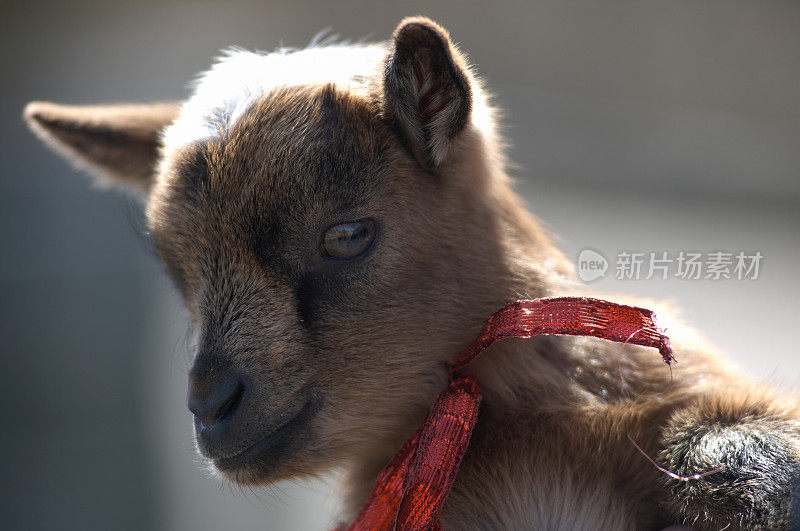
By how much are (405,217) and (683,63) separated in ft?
11.8

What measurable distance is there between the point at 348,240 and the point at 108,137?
752 millimetres

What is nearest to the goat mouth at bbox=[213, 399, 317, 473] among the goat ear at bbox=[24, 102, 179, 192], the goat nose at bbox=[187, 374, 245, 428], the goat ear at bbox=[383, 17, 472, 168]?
the goat nose at bbox=[187, 374, 245, 428]

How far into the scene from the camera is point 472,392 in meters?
1.16

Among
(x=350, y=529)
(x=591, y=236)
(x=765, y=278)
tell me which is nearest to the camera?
(x=350, y=529)

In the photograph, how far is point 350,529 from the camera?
1241 millimetres

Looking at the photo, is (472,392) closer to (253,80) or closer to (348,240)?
(348,240)

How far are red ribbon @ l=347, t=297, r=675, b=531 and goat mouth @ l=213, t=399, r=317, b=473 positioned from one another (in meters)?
0.17

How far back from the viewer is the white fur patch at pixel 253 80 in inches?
48.3

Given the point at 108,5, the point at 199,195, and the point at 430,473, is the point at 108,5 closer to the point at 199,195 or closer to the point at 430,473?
the point at 199,195

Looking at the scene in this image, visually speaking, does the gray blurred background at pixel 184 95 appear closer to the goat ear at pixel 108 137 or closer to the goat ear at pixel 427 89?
the goat ear at pixel 108 137

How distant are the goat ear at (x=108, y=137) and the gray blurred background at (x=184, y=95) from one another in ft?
3.98

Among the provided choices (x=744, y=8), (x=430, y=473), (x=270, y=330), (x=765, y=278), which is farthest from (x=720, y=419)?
(x=744, y=8)

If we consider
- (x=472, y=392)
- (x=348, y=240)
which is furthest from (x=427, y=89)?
(x=472, y=392)

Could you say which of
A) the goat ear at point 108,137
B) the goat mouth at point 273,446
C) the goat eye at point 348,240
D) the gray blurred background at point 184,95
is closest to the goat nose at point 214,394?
the goat mouth at point 273,446
